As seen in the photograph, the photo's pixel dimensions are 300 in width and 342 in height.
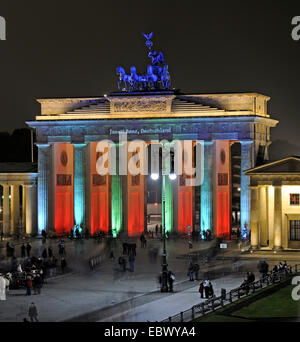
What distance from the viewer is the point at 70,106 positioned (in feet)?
283

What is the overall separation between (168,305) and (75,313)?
493 cm

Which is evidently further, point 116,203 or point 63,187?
point 63,187

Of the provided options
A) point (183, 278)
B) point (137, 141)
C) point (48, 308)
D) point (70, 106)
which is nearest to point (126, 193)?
point (137, 141)

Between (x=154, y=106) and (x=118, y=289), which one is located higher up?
(x=154, y=106)

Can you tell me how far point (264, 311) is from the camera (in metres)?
41.4

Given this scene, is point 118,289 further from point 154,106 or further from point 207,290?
point 154,106

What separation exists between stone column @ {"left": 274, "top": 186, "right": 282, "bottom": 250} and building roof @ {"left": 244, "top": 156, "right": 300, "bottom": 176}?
1.41 metres

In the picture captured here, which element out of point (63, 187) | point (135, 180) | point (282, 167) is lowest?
point (63, 187)

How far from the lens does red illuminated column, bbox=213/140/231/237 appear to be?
8350 centimetres

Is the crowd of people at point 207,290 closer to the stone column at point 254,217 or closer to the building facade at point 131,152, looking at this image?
the stone column at point 254,217

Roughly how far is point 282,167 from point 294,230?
525 cm

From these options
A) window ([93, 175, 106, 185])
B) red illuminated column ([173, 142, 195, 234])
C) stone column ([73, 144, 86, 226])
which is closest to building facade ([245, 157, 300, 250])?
red illuminated column ([173, 142, 195, 234])

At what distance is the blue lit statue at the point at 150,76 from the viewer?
82500mm

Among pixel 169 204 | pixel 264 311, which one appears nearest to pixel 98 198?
pixel 169 204
